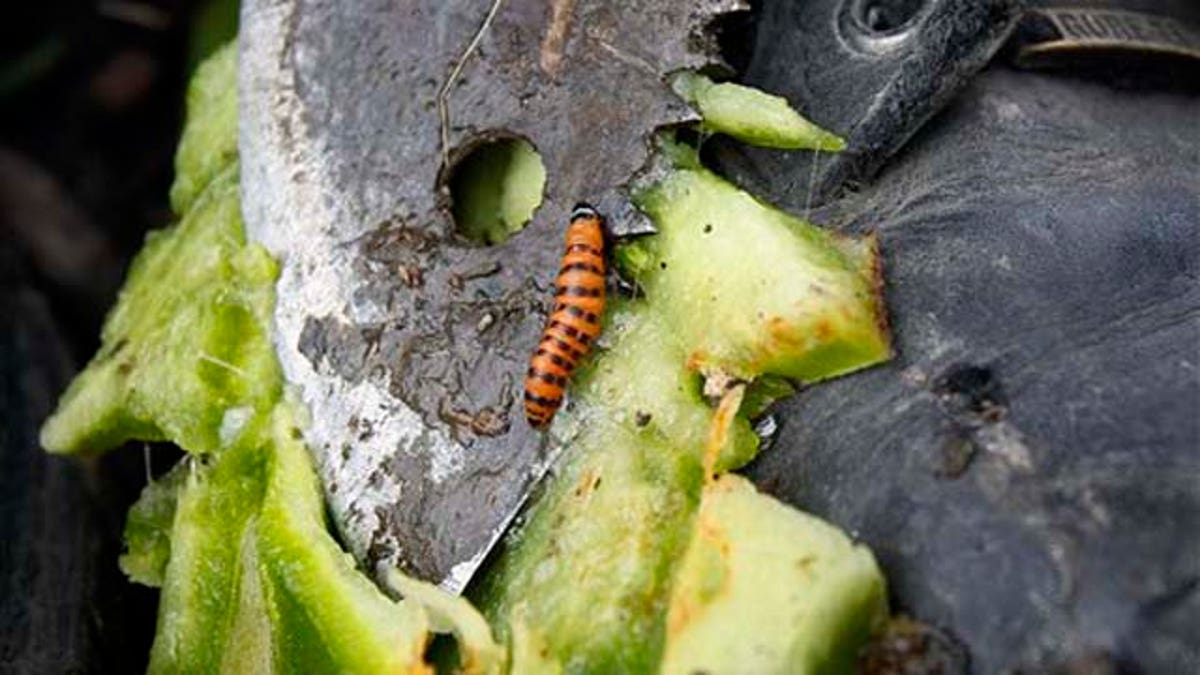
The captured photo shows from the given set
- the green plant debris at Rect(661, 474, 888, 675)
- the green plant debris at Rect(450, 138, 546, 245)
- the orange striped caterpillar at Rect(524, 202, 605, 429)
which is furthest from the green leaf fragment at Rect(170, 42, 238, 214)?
the green plant debris at Rect(661, 474, 888, 675)

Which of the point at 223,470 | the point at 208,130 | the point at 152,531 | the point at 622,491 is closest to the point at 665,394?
the point at 622,491

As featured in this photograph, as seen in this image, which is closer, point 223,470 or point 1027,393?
point 1027,393

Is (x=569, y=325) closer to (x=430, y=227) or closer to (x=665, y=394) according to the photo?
(x=665, y=394)

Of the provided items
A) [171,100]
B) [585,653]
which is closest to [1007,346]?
[585,653]

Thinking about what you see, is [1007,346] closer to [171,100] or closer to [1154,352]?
[1154,352]

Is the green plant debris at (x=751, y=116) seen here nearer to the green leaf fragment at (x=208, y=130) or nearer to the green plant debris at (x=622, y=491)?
the green plant debris at (x=622, y=491)

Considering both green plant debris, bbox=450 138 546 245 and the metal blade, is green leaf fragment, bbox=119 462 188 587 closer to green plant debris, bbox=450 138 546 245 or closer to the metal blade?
the metal blade

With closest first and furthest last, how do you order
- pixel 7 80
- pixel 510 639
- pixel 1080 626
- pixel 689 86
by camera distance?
pixel 1080 626 < pixel 510 639 < pixel 689 86 < pixel 7 80
